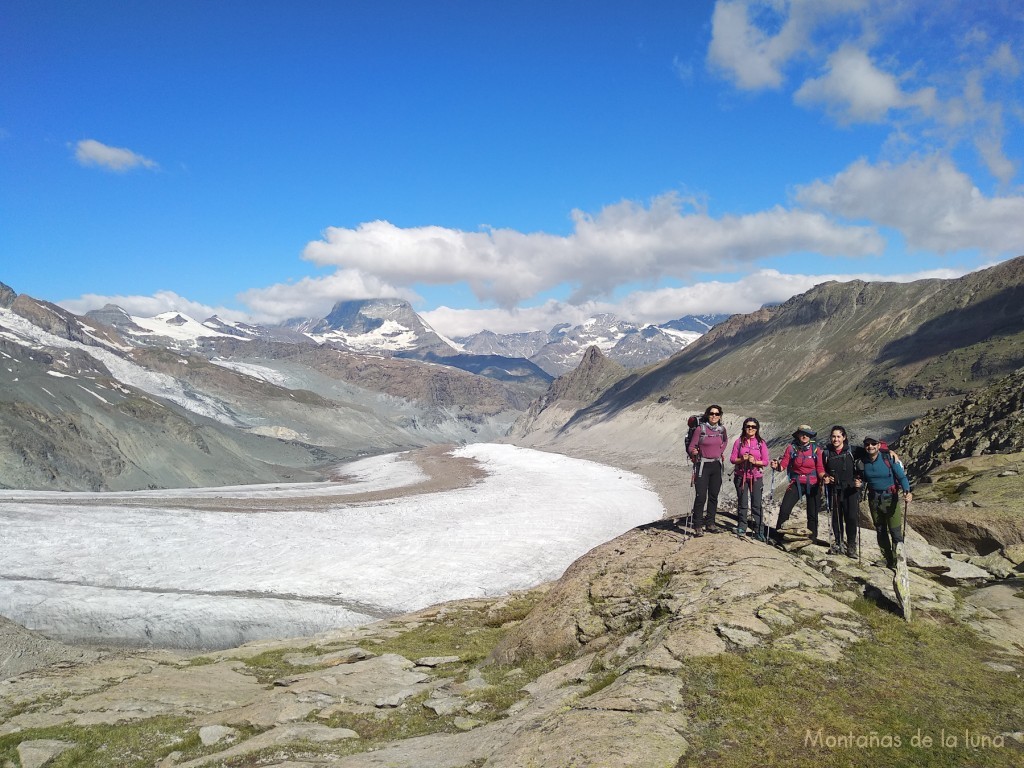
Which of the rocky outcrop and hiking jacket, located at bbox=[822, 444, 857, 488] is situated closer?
hiking jacket, located at bbox=[822, 444, 857, 488]

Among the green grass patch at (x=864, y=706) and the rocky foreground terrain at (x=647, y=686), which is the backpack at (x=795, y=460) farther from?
the green grass patch at (x=864, y=706)

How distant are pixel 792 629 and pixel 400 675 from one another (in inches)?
383

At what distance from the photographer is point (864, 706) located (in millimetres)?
8281

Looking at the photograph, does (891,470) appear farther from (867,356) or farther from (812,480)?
(867,356)

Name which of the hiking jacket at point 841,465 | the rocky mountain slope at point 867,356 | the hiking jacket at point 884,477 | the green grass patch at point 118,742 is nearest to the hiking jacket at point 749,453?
the hiking jacket at point 841,465

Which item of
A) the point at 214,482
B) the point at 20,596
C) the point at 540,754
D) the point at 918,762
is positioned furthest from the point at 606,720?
the point at 214,482

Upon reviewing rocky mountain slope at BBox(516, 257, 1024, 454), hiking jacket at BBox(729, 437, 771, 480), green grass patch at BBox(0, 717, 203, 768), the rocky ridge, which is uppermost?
rocky mountain slope at BBox(516, 257, 1024, 454)

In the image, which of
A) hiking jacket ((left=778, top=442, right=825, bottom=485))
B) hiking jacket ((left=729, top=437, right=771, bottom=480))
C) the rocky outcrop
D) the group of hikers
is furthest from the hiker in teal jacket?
the rocky outcrop

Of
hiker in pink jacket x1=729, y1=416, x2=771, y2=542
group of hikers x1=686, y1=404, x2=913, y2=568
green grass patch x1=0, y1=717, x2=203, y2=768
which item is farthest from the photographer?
hiker in pink jacket x1=729, y1=416, x2=771, y2=542

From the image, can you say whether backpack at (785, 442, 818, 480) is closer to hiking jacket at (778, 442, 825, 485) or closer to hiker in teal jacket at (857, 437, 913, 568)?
hiking jacket at (778, 442, 825, 485)

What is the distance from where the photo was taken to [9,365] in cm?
9856

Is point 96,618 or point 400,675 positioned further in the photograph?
point 96,618

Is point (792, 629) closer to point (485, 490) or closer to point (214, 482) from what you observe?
point (485, 490)

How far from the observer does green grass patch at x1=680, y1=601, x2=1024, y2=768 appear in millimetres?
7238
